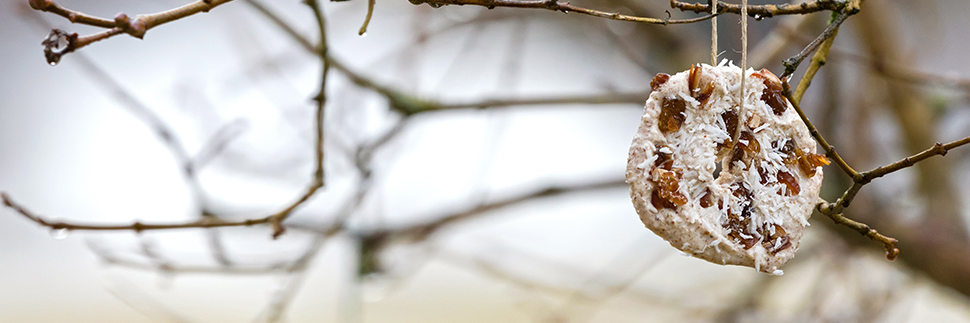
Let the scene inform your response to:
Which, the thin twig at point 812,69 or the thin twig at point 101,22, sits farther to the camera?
the thin twig at point 812,69

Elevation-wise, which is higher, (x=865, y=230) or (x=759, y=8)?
(x=759, y=8)

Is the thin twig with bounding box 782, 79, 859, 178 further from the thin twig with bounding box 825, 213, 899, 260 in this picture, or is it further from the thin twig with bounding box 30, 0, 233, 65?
the thin twig with bounding box 30, 0, 233, 65

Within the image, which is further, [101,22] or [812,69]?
[812,69]

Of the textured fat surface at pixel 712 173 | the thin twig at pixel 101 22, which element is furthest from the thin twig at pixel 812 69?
the thin twig at pixel 101 22

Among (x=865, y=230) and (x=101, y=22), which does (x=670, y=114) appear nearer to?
(x=865, y=230)

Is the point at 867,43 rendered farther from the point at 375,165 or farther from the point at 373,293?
the point at 373,293

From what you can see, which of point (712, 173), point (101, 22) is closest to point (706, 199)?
point (712, 173)

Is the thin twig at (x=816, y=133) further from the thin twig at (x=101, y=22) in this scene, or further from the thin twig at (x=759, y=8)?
the thin twig at (x=101, y=22)

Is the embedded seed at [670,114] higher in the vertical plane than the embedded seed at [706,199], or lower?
higher

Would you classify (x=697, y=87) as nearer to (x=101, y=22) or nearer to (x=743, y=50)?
(x=743, y=50)
